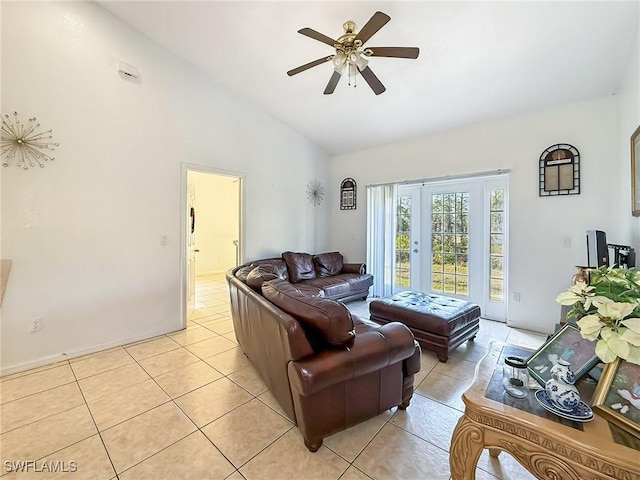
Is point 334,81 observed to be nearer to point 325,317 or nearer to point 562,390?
point 325,317

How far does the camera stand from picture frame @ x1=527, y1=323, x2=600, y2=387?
1.22 meters

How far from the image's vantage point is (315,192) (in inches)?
213

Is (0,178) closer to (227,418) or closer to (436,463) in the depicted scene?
(227,418)

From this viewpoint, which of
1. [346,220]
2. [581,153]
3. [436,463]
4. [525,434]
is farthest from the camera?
[346,220]

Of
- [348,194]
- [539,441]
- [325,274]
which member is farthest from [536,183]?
[539,441]

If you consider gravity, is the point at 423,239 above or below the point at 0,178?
below

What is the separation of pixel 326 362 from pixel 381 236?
144 inches

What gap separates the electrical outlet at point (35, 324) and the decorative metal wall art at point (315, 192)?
13.2ft

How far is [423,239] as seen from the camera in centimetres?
445

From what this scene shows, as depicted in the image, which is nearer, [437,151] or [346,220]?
[437,151]

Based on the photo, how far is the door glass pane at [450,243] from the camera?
159 inches

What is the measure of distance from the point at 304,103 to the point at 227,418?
155 inches

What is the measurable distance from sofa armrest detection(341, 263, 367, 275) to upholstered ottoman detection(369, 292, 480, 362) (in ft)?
5.35

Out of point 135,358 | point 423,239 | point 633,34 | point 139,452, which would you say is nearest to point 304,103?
point 423,239
